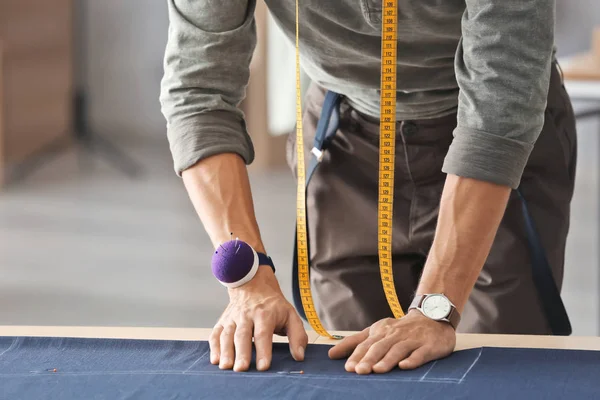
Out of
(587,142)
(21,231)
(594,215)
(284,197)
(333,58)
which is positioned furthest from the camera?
(587,142)

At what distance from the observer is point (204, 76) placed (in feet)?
4.94

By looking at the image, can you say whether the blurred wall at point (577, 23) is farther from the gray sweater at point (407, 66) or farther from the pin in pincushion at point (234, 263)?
the pin in pincushion at point (234, 263)

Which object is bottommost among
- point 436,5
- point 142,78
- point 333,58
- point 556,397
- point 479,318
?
point 142,78

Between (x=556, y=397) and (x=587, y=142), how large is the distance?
553 cm

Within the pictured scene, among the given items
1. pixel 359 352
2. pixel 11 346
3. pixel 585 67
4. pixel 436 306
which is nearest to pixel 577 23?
pixel 585 67

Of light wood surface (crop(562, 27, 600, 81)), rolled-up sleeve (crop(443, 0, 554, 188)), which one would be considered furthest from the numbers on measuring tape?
light wood surface (crop(562, 27, 600, 81))

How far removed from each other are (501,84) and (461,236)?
226mm

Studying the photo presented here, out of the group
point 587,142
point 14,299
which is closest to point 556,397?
point 14,299

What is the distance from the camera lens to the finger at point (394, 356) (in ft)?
3.92

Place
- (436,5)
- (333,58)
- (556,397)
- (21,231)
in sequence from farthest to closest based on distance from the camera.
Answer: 1. (21,231)
2. (333,58)
3. (436,5)
4. (556,397)

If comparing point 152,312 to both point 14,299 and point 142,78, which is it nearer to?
point 14,299

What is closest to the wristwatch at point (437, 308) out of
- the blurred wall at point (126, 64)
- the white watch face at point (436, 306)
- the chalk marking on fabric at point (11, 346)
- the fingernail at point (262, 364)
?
the white watch face at point (436, 306)

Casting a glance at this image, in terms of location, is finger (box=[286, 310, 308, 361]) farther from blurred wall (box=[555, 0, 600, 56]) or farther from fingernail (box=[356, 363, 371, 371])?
blurred wall (box=[555, 0, 600, 56])

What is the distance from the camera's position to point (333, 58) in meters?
1.58
